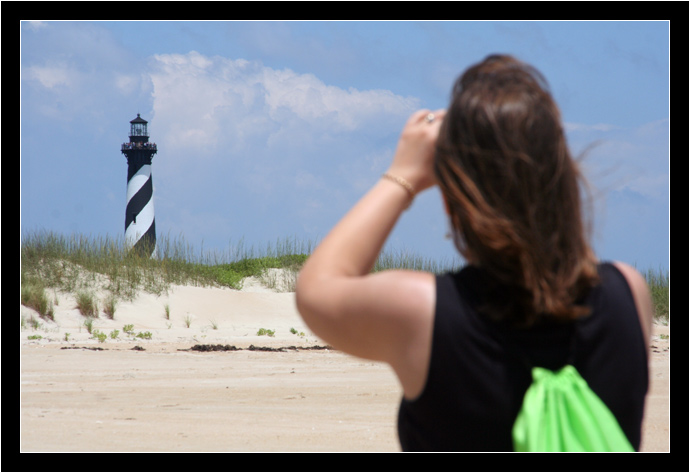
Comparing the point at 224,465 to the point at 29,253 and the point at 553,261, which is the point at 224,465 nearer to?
the point at 553,261

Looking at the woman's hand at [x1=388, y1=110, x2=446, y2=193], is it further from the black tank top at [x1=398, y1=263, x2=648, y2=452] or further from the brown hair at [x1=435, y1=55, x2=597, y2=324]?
the black tank top at [x1=398, y1=263, x2=648, y2=452]

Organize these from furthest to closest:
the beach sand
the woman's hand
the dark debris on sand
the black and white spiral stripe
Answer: the black and white spiral stripe < the dark debris on sand < the beach sand < the woman's hand

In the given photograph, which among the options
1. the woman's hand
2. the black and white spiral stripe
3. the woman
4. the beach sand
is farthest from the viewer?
the black and white spiral stripe

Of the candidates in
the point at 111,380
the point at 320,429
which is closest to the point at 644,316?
the point at 320,429

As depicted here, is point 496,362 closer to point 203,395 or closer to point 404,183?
point 404,183

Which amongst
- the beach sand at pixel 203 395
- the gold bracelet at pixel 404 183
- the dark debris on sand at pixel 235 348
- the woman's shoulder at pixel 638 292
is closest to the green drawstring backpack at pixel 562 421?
the woman's shoulder at pixel 638 292

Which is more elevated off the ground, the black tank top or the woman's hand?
the woman's hand

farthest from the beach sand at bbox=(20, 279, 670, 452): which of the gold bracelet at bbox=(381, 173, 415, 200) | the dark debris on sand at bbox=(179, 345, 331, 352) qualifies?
the gold bracelet at bbox=(381, 173, 415, 200)
